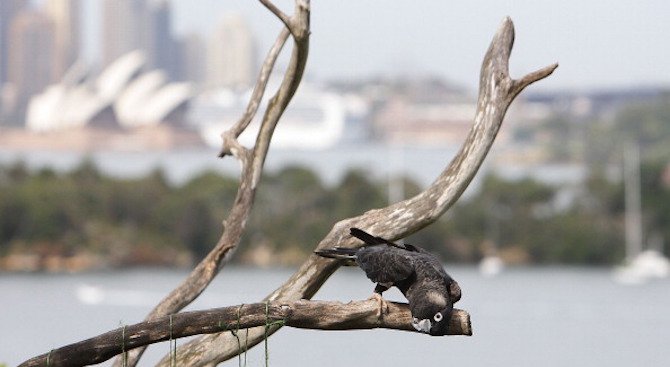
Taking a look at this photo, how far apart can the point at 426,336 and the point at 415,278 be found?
21296 millimetres

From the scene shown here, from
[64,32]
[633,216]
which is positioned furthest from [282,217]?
[64,32]

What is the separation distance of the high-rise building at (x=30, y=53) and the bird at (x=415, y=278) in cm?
7106

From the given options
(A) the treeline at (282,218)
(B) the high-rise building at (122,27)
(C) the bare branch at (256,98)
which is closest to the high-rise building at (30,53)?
(B) the high-rise building at (122,27)

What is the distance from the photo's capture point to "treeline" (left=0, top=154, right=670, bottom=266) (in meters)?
36.5

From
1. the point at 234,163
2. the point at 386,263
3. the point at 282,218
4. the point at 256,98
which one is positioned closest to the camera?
the point at 386,263

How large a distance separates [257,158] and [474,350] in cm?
1958

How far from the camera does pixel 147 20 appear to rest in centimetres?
7994

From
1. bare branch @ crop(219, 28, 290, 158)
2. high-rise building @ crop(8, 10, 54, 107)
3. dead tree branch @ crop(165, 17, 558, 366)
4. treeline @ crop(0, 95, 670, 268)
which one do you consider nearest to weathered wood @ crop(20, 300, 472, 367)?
dead tree branch @ crop(165, 17, 558, 366)

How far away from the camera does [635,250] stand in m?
36.9

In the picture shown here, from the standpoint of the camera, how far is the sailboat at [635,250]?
3522 cm

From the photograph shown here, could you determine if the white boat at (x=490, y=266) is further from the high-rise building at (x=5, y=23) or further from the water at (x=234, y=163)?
the high-rise building at (x=5, y=23)

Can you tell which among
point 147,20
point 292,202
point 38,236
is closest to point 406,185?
point 292,202

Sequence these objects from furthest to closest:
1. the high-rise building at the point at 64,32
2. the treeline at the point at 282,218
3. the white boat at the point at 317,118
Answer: the high-rise building at the point at 64,32, the white boat at the point at 317,118, the treeline at the point at 282,218

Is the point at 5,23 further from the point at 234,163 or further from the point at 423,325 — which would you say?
the point at 423,325
